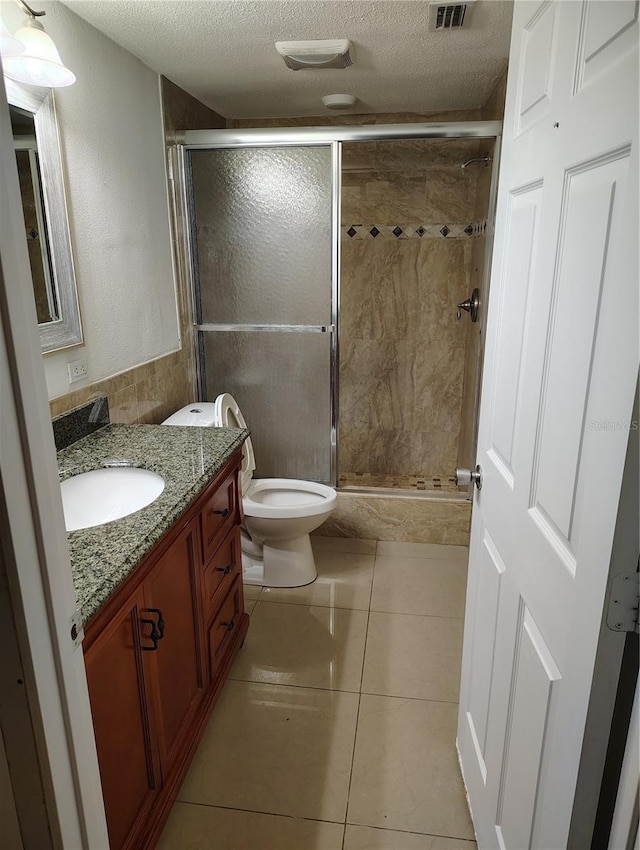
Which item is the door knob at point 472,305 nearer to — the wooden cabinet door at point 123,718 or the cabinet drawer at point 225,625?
the cabinet drawer at point 225,625

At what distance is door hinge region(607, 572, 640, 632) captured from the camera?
2.48 ft

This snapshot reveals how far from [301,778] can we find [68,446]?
4.22 ft

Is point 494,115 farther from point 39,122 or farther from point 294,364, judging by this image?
point 39,122

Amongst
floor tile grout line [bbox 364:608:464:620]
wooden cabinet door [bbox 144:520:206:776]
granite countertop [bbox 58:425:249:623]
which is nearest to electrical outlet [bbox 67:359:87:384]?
granite countertop [bbox 58:425:249:623]

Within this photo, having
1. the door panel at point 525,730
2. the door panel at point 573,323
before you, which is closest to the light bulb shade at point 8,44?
the door panel at point 573,323

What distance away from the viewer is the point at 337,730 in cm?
193

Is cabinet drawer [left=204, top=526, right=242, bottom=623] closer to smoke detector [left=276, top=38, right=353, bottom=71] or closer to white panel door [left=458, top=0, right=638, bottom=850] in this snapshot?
white panel door [left=458, top=0, right=638, bottom=850]

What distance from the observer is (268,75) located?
98.7 inches

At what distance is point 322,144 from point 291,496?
5.53ft

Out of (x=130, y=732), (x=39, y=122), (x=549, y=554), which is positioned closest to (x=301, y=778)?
(x=130, y=732)

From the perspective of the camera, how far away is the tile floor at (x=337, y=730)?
1.60 metres

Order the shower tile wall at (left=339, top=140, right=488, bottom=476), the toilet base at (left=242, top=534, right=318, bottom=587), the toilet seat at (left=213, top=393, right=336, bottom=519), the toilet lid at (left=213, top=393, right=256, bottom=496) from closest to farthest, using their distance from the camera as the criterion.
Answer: the toilet lid at (left=213, top=393, right=256, bottom=496) → the toilet seat at (left=213, top=393, right=336, bottom=519) → the toilet base at (left=242, top=534, right=318, bottom=587) → the shower tile wall at (left=339, top=140, right=488, bottom=476)

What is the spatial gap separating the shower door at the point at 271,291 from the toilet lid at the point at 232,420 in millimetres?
493

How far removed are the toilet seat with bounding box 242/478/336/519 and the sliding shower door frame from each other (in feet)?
2.00
